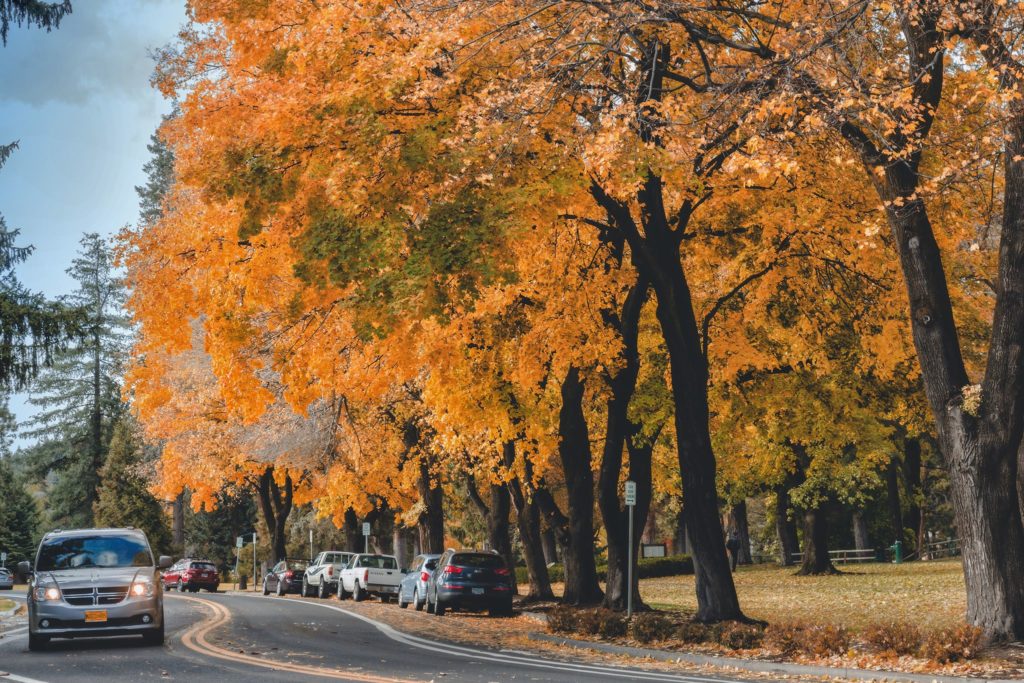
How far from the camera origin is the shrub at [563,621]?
20.2 m

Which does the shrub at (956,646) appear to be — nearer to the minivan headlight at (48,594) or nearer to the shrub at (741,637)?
the shrub at (741,637)

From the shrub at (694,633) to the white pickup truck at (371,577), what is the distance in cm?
2130

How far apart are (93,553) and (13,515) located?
62797 mm

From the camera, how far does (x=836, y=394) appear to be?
28797 mm

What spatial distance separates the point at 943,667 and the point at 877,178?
6.82m

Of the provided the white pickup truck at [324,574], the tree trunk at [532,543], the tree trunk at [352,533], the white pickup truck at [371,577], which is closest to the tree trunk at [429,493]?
the white pickup truck at [371,577]

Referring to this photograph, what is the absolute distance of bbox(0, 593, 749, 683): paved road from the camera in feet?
43.8

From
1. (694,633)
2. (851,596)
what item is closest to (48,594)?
(694,633)

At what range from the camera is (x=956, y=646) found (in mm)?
14125

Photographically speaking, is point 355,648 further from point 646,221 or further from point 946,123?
point 946,123

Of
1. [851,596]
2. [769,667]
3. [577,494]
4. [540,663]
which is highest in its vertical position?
[577,494]

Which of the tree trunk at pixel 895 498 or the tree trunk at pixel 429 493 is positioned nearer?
the tree trunk at pixel 429 493

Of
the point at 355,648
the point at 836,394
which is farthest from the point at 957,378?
the point at 836,394

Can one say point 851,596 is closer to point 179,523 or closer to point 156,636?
point 156,636
